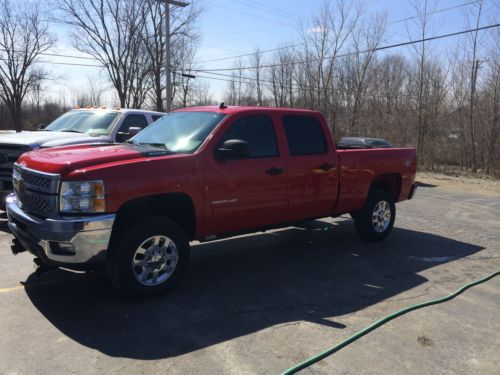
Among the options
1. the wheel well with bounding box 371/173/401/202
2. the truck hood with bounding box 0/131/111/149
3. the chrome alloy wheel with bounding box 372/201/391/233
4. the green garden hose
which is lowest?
the green garden hose

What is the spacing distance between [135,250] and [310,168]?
101 inches

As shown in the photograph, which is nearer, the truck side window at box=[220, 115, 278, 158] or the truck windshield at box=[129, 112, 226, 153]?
the truck windshield at box=[129, 112, 226, 153]

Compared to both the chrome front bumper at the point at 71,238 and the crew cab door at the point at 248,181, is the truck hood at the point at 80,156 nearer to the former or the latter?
the chrome front bumper at the point at 71,238

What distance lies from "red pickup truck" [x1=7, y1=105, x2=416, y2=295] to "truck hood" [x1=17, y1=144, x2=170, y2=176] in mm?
12

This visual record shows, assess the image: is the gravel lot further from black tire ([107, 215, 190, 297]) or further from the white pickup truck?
the white pickup truck

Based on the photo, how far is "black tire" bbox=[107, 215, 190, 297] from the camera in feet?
13.8

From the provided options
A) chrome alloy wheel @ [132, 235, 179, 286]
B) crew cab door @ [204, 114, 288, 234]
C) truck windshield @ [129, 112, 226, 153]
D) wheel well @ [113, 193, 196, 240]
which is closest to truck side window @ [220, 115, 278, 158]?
crew cab door @ [204, 114, 288, 234]

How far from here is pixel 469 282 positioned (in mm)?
5352

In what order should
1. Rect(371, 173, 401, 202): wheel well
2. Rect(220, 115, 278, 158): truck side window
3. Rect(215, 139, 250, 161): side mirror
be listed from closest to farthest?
1. Rect(215, 139, 250, 161): side mirror
2. Rect(220, 115, 278, 158): truck side window
3. Rect(371, 173, 401, 202): wheel well

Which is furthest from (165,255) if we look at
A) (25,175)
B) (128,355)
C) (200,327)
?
(25,175)

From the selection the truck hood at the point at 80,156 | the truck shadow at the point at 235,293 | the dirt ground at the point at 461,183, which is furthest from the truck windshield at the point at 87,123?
the dirt ground at the point at 461,183

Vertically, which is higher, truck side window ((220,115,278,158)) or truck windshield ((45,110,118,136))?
truck windshield ((45,110,118,136))

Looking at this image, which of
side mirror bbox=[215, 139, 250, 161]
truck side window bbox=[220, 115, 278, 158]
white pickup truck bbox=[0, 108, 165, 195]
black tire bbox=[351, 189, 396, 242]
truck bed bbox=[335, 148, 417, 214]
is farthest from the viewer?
white pickup truck bbox=[0, 108, 165, 195]

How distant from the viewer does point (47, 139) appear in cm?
753
